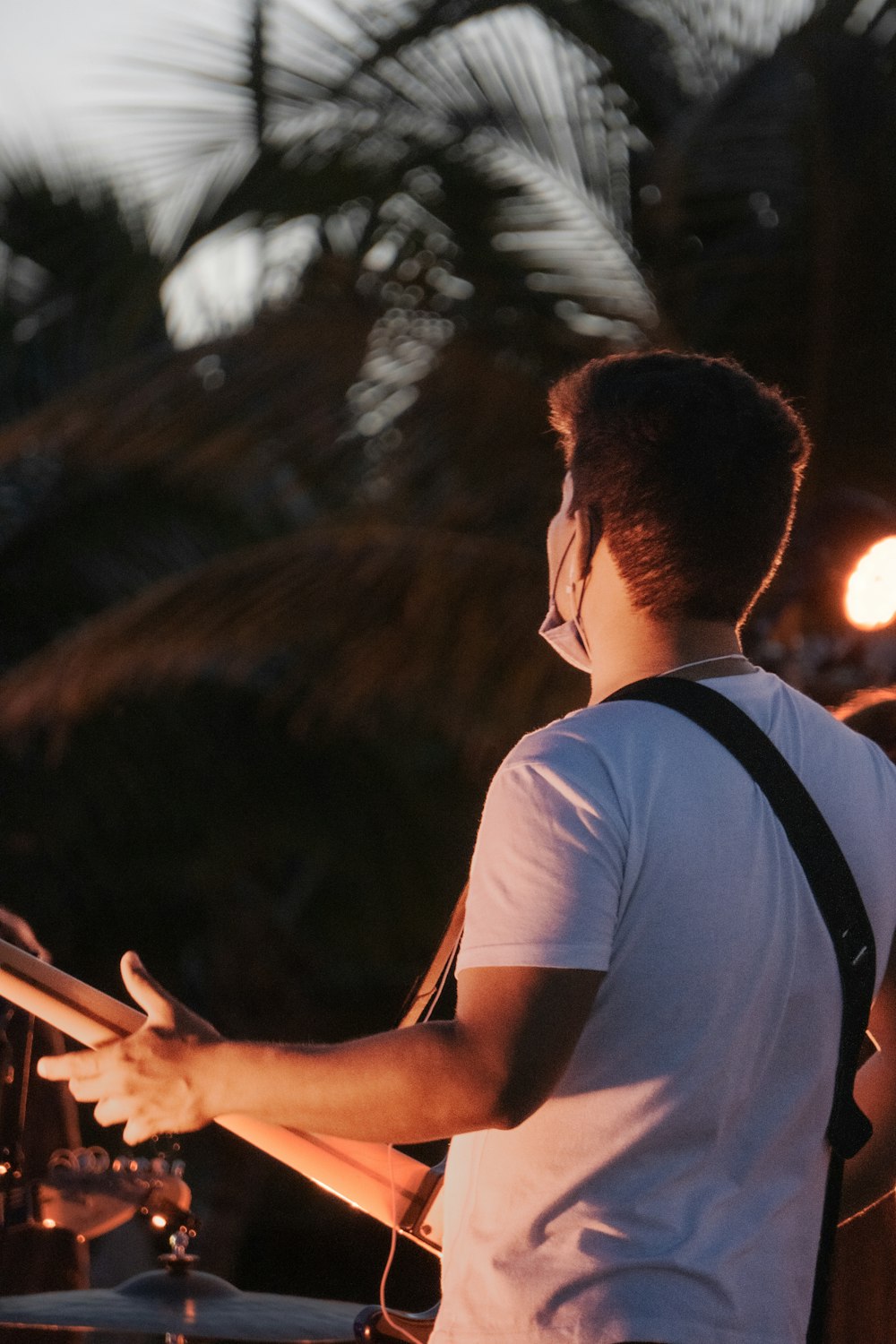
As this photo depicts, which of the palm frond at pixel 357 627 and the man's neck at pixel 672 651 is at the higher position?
the man's neck at pixel 672 651

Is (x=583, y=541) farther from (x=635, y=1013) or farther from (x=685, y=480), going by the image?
(x=635, y=1013)

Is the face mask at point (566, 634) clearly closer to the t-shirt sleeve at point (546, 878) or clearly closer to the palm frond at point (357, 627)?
the t-shirt sleeve at point (546, 878)

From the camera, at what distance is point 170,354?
20.6 feet

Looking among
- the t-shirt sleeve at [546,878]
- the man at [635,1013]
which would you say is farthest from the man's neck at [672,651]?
the t-shirt sleeve at [546,878]

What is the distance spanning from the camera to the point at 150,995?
1663 mm

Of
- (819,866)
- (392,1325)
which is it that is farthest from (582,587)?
(392,1325)

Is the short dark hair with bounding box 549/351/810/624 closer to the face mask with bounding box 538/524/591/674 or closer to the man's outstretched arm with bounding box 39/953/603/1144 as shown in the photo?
the face mask with bounding box 538/524/591/674

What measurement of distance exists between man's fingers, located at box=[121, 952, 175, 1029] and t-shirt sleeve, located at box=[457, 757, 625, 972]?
12.0 inches

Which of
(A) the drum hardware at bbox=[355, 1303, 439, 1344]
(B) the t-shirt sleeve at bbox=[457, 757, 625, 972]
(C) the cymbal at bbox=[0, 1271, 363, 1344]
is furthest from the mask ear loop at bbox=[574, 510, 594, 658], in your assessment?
(C) the cymbal at bbox=[0, 1271, 363, 1344]

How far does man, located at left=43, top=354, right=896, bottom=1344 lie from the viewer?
4.98ft

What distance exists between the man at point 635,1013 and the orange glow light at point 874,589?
2787mm

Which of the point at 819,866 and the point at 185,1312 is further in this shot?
the point at 185,1312

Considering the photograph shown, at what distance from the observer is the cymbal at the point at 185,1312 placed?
2934 millimetres

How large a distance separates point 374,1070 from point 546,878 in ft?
0.76
